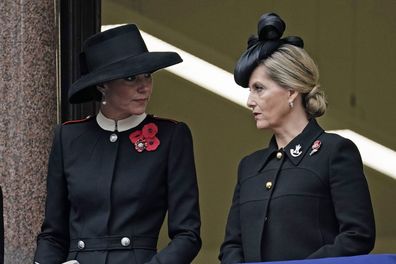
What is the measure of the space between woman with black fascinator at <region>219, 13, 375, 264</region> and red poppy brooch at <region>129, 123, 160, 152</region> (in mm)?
398

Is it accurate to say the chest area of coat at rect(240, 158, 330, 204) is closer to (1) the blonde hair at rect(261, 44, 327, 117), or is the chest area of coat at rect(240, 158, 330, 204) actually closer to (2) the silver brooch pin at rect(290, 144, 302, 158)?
(2) the silver brooch pin at rect(290, 144, 302, 158)

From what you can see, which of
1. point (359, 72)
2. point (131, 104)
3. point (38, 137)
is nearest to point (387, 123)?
point (359, 72)

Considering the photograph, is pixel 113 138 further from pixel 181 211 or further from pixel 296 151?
pixel 296 151

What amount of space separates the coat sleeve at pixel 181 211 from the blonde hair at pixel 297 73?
55cm

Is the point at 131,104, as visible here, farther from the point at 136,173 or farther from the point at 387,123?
the point at 387,123

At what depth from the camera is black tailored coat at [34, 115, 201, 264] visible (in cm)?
527

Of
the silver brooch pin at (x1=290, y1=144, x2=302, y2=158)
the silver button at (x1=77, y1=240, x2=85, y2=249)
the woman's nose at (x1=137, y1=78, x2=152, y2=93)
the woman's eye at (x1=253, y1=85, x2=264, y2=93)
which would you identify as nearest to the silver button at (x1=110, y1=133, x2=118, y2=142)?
the woman's nose at (x1=137, y1=78, x2=152, y2=93)

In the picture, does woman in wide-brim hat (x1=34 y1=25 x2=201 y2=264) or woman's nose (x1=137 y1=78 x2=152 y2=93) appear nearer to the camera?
woman in wide-brim hat (x1=34 y1=25 x2=201 y2=264)

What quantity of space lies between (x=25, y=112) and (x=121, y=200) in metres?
1.45

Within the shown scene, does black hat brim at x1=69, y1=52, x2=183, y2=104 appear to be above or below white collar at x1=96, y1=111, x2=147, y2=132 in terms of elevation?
above

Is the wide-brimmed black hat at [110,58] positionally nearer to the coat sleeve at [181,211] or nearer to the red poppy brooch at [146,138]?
the red poppy brooch at [146,138]

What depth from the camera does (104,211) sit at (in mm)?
5332

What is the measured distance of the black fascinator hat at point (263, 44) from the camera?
5160 mm

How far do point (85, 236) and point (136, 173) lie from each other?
337 mm
